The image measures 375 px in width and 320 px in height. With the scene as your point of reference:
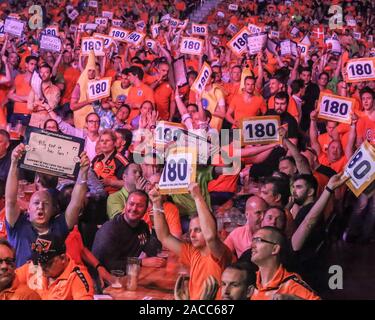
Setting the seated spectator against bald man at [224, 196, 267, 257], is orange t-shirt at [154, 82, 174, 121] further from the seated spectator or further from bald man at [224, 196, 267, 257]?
bald man at [224, 196, 267, 257]

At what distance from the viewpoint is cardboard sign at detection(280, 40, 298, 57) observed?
7324 millimetres

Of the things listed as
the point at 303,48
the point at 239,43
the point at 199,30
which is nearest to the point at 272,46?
the point at 303,48

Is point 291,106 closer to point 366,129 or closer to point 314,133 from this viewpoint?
point 314,133

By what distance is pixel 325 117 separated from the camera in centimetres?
537

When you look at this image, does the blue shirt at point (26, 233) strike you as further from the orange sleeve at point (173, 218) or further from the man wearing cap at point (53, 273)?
the orange sleeve at point (173, 218)

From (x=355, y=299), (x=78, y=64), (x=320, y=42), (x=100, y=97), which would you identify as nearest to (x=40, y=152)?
(x=100, y=97)

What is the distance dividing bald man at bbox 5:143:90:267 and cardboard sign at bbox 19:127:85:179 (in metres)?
0.07

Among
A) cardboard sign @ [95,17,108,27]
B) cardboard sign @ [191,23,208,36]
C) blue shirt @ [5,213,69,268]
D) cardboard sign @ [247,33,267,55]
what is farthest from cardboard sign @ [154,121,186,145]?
cardboard sign @ [95,17,108,27]

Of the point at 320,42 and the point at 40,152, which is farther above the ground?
the point at 320,42

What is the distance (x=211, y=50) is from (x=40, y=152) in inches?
125

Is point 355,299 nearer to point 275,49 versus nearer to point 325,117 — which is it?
point 325,117

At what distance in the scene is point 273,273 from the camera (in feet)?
15.4

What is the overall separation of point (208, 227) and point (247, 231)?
0.30 meters
